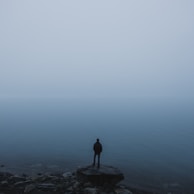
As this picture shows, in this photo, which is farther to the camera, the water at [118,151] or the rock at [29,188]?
the water at [118,151]

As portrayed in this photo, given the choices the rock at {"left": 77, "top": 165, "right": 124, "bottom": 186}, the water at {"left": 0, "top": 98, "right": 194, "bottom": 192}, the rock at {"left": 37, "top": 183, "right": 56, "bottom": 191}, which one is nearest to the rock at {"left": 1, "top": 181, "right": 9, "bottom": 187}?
the rock at {"left": 37, "top": 183, "right": 56, "bottom": 191}

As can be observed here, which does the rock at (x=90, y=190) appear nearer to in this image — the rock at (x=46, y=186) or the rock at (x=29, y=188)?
the rock at (x=46, y=186)

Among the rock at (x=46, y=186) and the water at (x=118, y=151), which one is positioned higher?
the rock at (x=46, y=186)

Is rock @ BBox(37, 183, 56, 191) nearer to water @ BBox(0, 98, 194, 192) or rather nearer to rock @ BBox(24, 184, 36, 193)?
rock @ BBox(24, 184, 36, 193)

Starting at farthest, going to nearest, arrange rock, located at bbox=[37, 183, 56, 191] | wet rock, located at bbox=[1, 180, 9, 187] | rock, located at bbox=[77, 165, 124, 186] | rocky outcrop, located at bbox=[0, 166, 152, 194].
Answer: wet rock, located at bbox=[1, 180, 9, 187] → rock, located at bbox=[77, 165, 124, 186] → rock, located at bbox=[37, 183, 56, 191] → rocky outcrop, located at bbox=[0, 166, 152, 194]

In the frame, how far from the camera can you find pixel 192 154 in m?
65.6

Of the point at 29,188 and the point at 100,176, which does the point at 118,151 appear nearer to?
the point at 100,176

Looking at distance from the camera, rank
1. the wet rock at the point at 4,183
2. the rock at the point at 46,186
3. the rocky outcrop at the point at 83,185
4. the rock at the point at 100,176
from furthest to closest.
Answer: the wet rock at the point at 4,183
the rock at the point at 100,176
the rock at the point at 46,186
the rocky outcrop at the point at 83,185

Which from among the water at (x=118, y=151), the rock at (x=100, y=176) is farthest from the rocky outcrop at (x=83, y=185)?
the water at (x=118, y=151)

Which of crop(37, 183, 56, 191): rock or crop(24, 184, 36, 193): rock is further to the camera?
crop(37, 183, 56, 191): rock

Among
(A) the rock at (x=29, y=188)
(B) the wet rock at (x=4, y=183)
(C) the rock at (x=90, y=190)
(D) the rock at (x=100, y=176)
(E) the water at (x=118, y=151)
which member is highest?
(D) the rock at (x=100, y=176)

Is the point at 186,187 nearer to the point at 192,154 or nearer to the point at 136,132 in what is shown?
the point at 192,154

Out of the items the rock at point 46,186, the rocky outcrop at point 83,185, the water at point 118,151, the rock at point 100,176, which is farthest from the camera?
the water at point 118,151

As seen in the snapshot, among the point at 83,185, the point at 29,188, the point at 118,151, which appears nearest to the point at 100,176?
the point at 83,185
